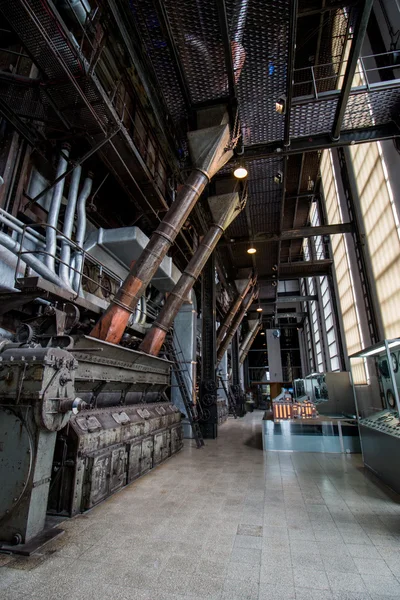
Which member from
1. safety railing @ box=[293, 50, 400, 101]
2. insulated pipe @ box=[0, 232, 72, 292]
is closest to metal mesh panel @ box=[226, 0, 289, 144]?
safety railing @ box=[293, 50, 400, 101]

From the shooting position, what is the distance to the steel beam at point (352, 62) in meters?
4.64

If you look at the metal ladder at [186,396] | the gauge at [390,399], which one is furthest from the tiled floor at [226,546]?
the metal ladder at [186,396]

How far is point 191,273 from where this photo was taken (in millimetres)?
8227

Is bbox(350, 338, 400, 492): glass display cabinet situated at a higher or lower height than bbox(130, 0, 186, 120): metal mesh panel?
lower

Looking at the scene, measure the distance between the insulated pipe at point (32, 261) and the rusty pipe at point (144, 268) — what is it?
92 centimetres

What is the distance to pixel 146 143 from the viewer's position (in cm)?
827

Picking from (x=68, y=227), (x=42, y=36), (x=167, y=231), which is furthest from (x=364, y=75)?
(x=68, y=227)

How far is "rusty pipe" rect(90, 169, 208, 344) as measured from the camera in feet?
17.7

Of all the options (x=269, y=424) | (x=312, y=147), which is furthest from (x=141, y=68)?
(x=269, y=424)

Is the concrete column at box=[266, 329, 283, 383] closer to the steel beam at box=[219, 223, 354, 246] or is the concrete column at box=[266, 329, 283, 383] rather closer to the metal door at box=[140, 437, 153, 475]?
the steel beam at box=[219, 223, 354, 246]

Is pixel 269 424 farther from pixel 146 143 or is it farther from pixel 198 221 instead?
pixel 146 143

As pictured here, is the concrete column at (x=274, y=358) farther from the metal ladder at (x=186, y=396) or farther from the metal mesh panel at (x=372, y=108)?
the metal mesh panel at (x=372, y=108)

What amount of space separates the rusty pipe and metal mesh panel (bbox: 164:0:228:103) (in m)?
1.71

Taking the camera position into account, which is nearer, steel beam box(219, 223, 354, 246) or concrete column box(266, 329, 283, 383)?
steel beam box(219, 223, 354, 246)
